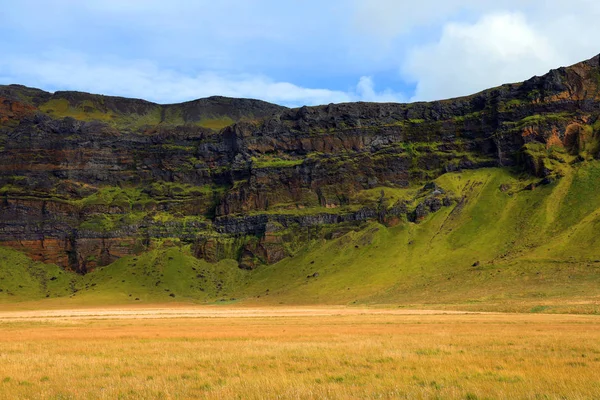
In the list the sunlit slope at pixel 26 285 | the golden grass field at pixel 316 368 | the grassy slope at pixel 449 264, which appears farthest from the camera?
the sunlit slope at pixel 26 285

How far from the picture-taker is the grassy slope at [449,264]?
127000 millimetres

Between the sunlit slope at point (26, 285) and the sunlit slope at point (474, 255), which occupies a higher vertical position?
the sunlit slope at point (474, 255)

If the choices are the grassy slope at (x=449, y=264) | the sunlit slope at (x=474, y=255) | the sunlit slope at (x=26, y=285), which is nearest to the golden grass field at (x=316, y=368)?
the grassy slope at (x=449, y=264)

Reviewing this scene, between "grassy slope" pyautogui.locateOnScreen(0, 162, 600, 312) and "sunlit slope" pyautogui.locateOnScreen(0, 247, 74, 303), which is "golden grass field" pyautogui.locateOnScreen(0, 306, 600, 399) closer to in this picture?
"grassy slope" pyautogui.locateOnScreen(0, 162, 600, 312)

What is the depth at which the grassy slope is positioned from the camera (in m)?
127

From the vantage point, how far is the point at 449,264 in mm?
151750

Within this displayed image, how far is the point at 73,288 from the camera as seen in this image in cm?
19425

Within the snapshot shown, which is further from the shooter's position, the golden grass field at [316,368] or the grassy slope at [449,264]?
the grassy slope at [449,264]

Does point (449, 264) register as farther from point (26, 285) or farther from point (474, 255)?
point (26, 285)

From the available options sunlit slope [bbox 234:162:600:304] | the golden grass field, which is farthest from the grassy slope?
the golden grass field

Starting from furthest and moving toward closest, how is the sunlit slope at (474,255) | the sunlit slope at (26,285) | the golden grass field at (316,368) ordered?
1. the sunlit slope at (26,285)
2. the sunlit slope at (474,255)
3. the golden grass field at (316,368)

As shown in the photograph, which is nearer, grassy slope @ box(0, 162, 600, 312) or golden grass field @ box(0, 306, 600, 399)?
golden grass field @ box(0, 306, 600, 399)

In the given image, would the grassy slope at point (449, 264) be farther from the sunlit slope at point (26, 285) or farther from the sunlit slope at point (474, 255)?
the sunlit slope at point (26, 285)

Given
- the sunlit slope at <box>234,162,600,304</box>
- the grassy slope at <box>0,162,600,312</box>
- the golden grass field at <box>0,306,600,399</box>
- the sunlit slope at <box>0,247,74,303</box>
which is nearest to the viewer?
the golden grass field at <box>0,306,600,399</box>
